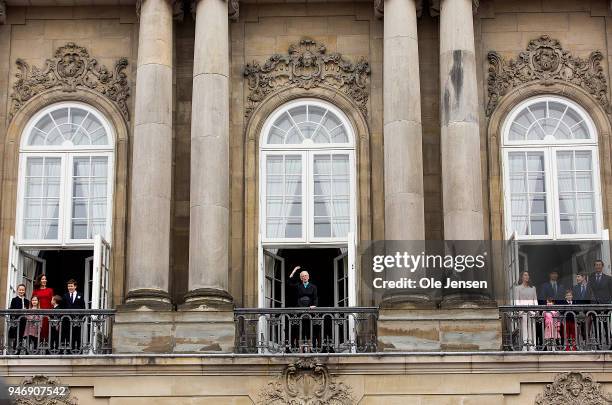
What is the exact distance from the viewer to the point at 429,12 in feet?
65.2

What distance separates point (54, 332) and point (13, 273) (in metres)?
1.71

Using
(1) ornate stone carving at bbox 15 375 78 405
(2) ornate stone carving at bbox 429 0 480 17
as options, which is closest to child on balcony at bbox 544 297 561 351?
(2) ornate stone carving at bbox 429 0 480 17

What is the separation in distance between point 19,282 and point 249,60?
5.50 metres

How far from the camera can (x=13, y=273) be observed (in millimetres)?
18906

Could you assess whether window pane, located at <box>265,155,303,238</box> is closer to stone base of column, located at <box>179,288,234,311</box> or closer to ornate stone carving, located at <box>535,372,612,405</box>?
stone base of column, located at <box>179,288,234,311</box>

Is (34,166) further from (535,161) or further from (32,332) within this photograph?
(535,161)

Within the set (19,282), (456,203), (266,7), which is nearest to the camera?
(456,203)

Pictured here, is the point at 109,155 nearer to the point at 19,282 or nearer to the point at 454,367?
the point at 19,282

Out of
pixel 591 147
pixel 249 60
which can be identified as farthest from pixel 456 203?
pixel 249 60

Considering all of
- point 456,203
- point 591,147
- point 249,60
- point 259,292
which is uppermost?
point 249,60

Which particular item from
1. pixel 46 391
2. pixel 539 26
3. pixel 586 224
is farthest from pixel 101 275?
pixel 539 26

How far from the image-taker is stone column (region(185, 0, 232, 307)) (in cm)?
1772

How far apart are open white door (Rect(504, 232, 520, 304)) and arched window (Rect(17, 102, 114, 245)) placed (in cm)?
666

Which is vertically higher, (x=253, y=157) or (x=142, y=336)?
(x=253, y=157)
